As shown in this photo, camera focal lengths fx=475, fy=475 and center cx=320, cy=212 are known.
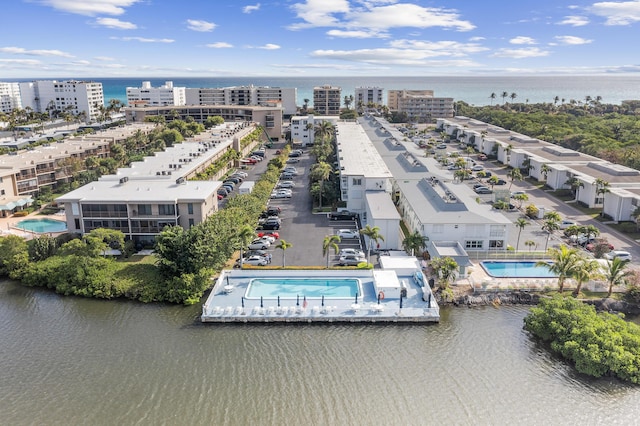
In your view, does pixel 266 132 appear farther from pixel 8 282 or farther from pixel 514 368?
pixel 514 368

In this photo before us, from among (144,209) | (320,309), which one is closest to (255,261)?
(320,309)

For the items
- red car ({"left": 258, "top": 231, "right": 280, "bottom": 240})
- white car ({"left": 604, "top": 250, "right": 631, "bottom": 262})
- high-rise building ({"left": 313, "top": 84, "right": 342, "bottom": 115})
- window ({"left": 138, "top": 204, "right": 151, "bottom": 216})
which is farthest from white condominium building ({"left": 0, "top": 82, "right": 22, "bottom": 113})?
white car ({"left": 604, "top": 250, "right": 631, "bottom": 262})

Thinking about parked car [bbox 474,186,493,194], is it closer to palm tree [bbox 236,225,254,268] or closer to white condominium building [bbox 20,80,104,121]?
palm tree [bbox 236,225,254,268]

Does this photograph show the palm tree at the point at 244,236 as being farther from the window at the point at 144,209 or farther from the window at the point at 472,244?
the window at the point at 472,244

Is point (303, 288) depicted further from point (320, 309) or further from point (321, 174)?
point (321, 174)

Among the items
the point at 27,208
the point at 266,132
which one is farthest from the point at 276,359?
the point at 266,132

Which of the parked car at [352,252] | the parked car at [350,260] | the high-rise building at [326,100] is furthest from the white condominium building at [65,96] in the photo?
the parked car at [350,260]
